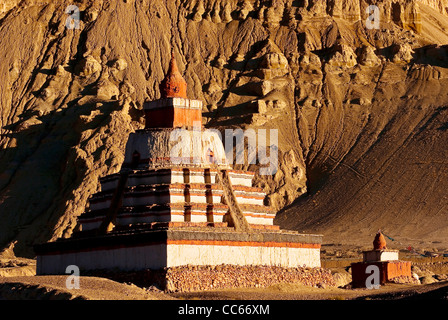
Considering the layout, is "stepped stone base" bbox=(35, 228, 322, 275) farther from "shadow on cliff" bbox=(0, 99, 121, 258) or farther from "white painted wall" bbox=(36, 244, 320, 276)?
"shadow on cliff" bbox=(0, 99, 121, 258)

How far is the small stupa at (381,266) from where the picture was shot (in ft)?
193

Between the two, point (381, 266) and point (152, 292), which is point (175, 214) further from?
point (381, 266)

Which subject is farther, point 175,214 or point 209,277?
point 175,214

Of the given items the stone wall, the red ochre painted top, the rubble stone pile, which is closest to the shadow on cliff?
the red ochre painted top

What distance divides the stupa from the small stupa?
10.7 feet

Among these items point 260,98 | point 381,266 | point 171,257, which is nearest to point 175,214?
point 171,257

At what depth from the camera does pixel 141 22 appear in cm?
10606

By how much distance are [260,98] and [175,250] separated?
48.9m

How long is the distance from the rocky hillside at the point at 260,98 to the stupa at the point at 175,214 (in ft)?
77.8

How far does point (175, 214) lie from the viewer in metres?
52.8

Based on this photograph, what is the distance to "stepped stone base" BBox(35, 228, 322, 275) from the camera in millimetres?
50906
